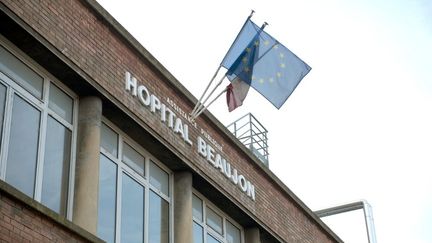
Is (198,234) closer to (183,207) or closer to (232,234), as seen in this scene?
(183,207)

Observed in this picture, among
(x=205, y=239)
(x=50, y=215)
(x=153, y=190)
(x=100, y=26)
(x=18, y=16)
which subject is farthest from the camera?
(x=205, y=239)

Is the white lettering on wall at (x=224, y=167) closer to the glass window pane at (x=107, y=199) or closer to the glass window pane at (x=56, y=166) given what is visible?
the glass window pane at (x=107, y=199)

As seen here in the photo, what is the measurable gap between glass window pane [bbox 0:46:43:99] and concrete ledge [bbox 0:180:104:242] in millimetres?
2374

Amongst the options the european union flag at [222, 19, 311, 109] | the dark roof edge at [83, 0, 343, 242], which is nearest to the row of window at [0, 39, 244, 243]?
the dark roof edge at [83, 0, 343, 242]

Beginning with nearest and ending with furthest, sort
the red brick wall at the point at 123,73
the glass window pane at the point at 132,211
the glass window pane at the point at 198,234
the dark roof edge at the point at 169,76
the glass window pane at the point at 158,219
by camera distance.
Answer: the red brick wall at the point at 123,73 < the glass window pane at the point at 132,211 < the dark roof edge at the point at 169,76 < the glass window pane at the point at 158,219 < the glass window pane at the point at 198,234

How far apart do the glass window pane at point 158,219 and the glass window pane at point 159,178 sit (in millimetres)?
213

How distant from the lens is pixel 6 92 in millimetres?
12727

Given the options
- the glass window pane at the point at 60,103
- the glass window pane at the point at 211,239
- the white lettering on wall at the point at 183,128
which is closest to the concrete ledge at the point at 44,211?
the glass window pane at the point at 60,103

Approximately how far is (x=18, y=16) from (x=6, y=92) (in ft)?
3.71

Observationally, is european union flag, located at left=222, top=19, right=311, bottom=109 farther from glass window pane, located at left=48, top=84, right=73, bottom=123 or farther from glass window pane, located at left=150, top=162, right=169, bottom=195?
glass window pane, located at left=48, top=84, right=73, bottom=123

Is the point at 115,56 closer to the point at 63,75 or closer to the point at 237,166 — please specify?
the point at 63,75

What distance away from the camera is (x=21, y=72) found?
13234mm

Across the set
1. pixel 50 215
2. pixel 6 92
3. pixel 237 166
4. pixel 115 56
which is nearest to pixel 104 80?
pixel 115 56

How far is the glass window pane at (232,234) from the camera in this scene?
60.1 ft
